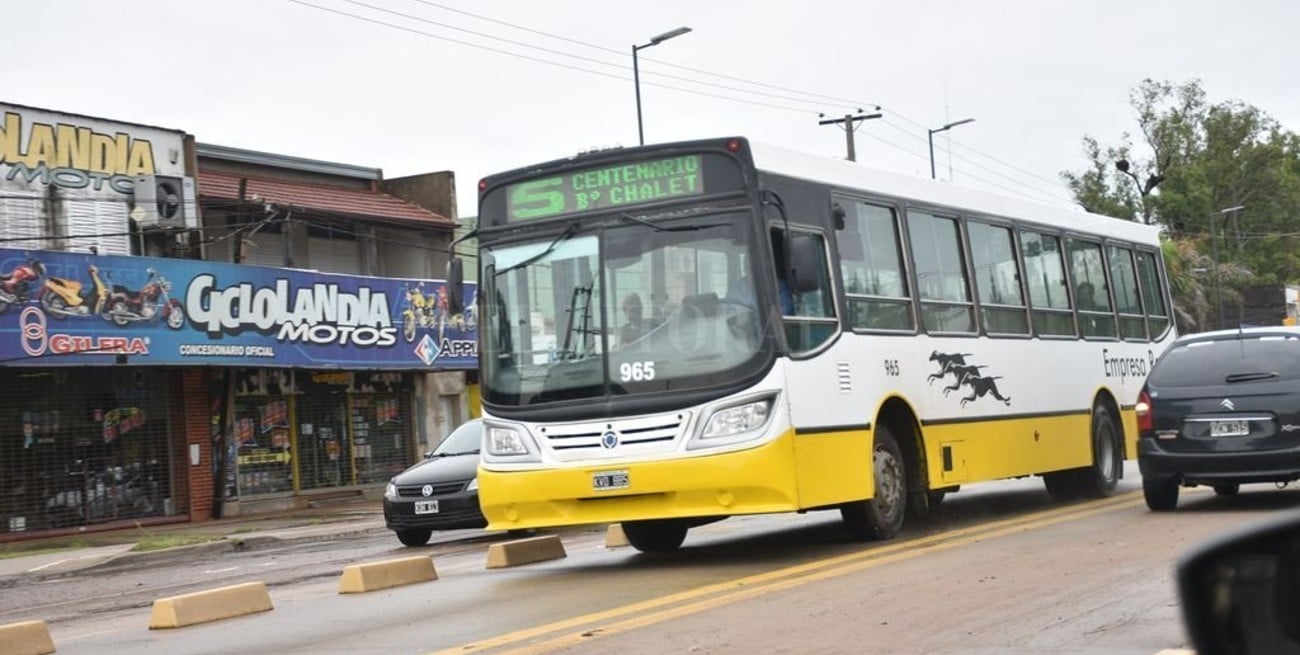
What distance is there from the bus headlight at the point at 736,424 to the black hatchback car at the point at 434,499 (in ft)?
23.3

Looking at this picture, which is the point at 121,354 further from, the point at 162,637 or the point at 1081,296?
the point at 162,637

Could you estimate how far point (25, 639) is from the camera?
9391mm

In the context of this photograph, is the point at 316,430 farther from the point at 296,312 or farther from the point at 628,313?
the point at 628,313

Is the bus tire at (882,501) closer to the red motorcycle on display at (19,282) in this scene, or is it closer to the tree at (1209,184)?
the red motorcycle on display at (19,282)

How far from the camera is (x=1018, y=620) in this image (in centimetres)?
819

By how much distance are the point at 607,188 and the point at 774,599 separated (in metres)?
4.12

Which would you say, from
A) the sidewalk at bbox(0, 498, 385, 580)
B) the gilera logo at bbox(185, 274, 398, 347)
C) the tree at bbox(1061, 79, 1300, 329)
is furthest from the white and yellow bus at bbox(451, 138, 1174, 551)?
the tree at bbox(1061, 79, 1300, 329)

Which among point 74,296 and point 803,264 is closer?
point 803,264

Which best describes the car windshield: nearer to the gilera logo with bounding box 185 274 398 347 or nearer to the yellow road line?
the yellow road line

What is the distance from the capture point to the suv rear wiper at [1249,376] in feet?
46.1

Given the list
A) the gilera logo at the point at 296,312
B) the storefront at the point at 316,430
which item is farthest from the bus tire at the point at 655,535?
the storefront at the point at 316,430

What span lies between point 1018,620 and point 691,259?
184 inches

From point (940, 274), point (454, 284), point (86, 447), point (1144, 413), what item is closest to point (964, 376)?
point (940, 274)

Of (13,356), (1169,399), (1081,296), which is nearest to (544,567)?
(1169,399)
